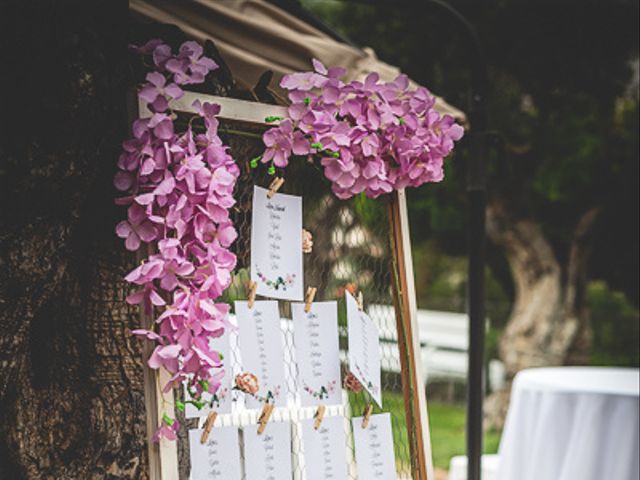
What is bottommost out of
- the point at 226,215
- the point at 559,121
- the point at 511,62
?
the point at 226,215

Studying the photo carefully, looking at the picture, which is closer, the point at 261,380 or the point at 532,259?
the point at 261,380

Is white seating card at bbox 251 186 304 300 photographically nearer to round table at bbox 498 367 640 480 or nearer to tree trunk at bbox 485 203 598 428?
round table at bbox 498 367 640 480

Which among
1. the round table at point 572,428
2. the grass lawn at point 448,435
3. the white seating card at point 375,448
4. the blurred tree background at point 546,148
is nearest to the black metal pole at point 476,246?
the round table at point 572,428

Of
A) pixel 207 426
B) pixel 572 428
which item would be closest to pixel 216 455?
pixel 207 426

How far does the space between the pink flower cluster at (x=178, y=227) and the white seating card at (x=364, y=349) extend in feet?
1.29

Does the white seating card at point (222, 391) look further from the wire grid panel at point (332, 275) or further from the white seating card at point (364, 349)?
the white seating card at point (364, 349)

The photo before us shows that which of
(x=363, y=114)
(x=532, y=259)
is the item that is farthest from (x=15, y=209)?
(x=532, y=259)

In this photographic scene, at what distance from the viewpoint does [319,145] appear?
5.81 ft

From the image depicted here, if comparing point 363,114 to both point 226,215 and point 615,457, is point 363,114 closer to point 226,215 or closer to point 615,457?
point 226,215

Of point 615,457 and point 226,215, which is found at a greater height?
point 226,215

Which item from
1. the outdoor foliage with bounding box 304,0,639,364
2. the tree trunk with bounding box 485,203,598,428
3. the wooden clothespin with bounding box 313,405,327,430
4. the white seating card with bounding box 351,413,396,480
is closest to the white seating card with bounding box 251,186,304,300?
the wooden clothespin with bounding box 313,405,327,430

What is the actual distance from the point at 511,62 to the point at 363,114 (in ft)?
16.1

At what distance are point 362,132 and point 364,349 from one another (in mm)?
489

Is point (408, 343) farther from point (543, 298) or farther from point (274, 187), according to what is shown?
point (543, 298)
